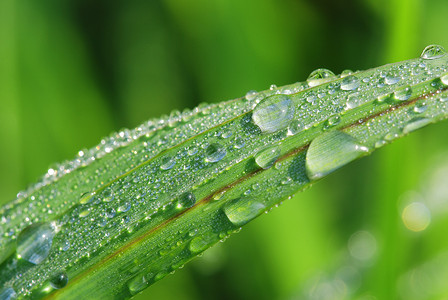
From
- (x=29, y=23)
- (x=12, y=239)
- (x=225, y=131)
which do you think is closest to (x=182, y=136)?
(x=225, y=131)

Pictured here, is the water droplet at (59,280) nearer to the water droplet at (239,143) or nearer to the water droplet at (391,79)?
the water droplet at (239,143)

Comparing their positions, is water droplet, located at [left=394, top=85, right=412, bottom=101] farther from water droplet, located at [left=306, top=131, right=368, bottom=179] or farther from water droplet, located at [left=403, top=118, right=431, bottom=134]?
water droplet, located at [left=306, top=131, right=368, bottom=179]

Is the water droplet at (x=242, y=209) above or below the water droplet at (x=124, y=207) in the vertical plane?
below

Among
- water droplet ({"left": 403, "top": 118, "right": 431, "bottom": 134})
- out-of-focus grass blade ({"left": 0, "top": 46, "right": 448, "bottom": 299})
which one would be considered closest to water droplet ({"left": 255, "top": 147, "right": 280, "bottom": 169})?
out-of-focus grass blade ({"left": 0, "top": 46, "right": 448, "bottom": 299})

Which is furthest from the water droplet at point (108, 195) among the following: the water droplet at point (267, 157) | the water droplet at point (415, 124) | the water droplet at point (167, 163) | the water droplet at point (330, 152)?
the water droplet at point (415, 124)

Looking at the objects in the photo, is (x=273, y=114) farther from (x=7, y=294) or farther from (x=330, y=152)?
(x=7, y=294)

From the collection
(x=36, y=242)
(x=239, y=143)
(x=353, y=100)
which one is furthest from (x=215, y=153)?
(x=36, y=242)

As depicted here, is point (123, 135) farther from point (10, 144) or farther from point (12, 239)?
point (10, 144)
